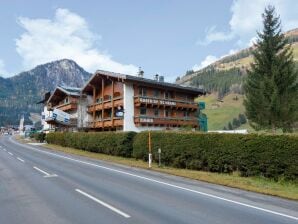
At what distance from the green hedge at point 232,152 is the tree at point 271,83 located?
19017 millimetres

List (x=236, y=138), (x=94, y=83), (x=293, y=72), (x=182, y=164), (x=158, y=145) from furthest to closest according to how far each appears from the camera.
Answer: (x=94, y=83), (x=293, y=72), (x=158, y=145), (x=182, y=164), (x=236, y=138)

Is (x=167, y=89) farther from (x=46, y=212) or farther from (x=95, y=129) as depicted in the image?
(x=46, y=212)

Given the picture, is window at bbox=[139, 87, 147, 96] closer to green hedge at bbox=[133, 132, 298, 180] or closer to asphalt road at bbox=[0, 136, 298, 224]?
green hedge at bbox=[133, 132, 298, 180]

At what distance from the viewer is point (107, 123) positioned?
50.8 meters

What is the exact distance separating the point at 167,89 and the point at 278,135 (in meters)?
35.1

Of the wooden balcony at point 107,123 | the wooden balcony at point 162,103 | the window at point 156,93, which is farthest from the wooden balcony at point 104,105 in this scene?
the window at point 156,93

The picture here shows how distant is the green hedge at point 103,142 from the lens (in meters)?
29.9

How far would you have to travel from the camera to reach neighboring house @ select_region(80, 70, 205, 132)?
154ft

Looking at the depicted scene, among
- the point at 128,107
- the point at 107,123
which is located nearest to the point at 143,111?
the point at 128,107

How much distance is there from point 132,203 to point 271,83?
32927 mm

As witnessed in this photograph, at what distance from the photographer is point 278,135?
16.8 m

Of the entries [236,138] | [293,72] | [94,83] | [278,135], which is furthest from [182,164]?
[94,83]

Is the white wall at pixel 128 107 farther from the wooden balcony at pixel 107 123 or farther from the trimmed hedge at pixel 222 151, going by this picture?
the trimmed hedge at pixel 222 151

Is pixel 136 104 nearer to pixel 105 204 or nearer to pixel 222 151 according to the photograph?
pixel 222 151
